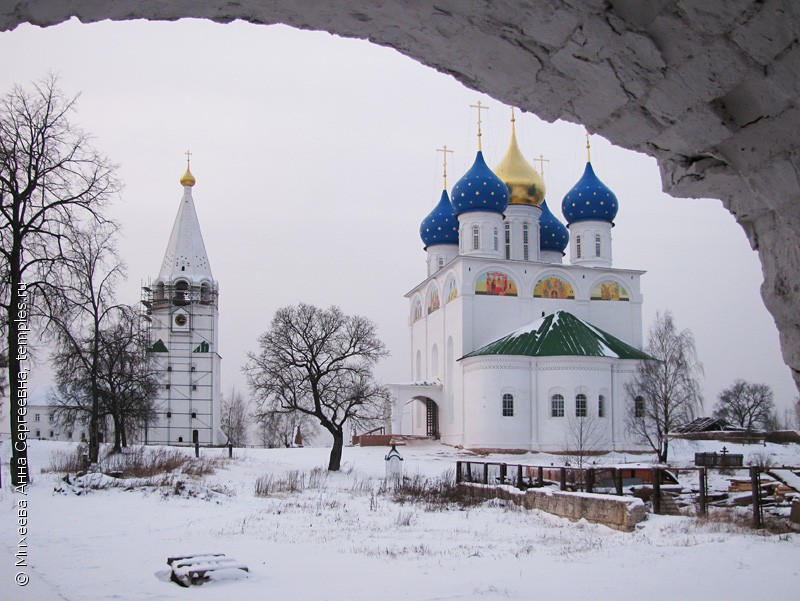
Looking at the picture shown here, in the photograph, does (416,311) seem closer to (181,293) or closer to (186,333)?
(186,333)

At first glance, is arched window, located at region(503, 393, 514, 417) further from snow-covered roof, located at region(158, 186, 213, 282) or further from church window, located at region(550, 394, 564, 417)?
snow-covered roof, located at region(158, 186, 213, 282)

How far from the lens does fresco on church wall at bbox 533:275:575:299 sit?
39.0 m

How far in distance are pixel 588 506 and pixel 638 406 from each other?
22430 mm

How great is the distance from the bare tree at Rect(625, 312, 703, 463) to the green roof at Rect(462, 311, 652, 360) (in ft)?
4.88

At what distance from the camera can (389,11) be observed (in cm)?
357

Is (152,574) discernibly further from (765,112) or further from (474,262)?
(474,262)

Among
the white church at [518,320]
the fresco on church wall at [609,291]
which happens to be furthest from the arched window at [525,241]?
the fresco on church wall at [609,291]

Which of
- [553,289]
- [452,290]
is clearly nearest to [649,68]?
[452,290]

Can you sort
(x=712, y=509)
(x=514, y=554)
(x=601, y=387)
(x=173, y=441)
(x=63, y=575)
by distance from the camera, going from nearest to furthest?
(x=63, y=575), (x=514, y=554), (x=712, y=509), (x=601, y=387), (x=173, y=441)

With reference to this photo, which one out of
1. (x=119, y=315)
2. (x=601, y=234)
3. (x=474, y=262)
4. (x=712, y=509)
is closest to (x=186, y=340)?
(x=474, y=262)

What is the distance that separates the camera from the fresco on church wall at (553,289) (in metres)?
39.0

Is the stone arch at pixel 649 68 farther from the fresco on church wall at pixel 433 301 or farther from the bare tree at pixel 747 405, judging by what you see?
the bare tree at pixel 747 405

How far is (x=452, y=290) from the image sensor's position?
3878 cm

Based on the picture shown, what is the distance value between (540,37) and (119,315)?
18637mm
